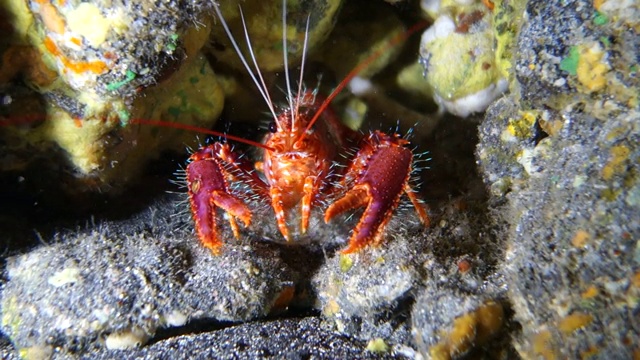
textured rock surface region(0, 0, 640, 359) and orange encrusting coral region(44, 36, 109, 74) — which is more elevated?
orange encrusting coral region(44, 36, 109, 74)

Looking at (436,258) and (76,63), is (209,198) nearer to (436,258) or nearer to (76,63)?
(76,63)

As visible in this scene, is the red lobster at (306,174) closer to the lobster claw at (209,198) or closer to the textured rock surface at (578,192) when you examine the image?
the lobster claw at (209,198)

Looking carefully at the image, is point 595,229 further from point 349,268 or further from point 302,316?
point 302,316

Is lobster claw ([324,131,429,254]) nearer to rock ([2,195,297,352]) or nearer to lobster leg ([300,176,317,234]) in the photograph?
lobster leg ([300,176,317,234])

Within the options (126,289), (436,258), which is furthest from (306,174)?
(126,289)

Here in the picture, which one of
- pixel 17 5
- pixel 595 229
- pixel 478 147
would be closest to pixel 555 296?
pixel 595 229

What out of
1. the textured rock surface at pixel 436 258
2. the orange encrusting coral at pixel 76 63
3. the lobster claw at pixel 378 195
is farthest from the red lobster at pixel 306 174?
the orange encrusting coral at pixel 76 63

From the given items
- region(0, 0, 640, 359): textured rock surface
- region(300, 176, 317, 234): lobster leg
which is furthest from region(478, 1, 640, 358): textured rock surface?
region(300, 176, 317, 234): lobster leg

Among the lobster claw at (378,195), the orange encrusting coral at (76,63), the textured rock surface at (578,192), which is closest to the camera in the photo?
the textured rock surface at (578,192)
